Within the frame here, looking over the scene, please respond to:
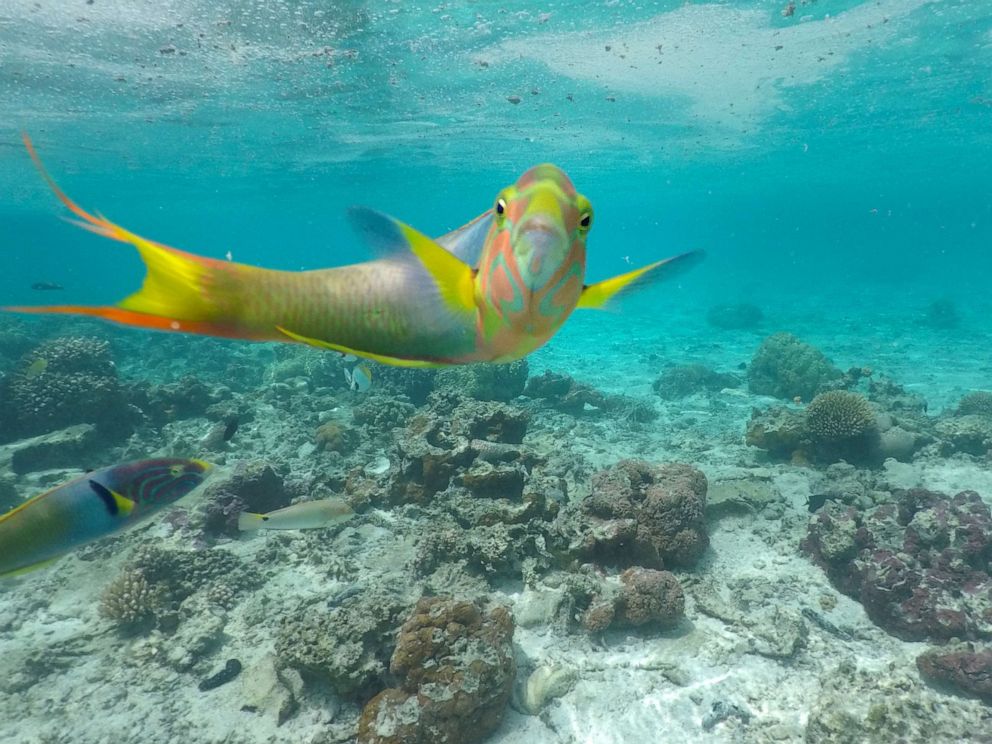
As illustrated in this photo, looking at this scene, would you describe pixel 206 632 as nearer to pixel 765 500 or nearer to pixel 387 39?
pixel 765 500

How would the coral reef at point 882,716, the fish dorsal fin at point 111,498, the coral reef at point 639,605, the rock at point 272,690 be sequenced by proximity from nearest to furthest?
the fish dorsal fin at point 111,498
the coral reef at point 882,716
the rock at point 272,690
the coral reef at point 639,605

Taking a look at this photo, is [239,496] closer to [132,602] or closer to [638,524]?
[132,602]

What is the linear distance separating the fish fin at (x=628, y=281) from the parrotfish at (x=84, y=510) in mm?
3048

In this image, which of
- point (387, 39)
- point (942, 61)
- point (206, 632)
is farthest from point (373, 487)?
point (942, 61)

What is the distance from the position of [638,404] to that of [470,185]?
41.6 m

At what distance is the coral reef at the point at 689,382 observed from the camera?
50.4 ft

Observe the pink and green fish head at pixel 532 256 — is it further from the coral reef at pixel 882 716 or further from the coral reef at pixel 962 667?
the coral reef at pixel 962 667

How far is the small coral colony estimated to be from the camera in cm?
121

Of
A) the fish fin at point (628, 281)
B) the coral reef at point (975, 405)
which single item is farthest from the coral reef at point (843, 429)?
the fish fin at point (628, 281)

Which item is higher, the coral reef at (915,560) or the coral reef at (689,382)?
the coral reef at (689,382)

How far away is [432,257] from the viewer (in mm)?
1212

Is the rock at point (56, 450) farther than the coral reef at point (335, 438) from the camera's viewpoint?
No

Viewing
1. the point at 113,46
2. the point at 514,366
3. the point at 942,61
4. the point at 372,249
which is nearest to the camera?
the point at 372,249

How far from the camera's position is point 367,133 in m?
27.8
